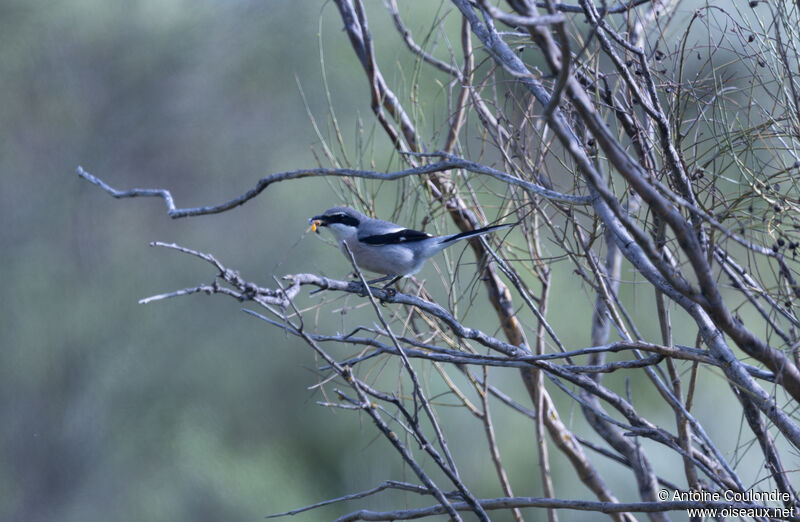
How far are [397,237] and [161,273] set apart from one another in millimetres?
2227

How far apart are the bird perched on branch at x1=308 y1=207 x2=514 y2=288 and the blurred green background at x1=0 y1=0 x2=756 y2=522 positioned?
1076 mm

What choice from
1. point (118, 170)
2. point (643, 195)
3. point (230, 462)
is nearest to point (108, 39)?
point (118, 170)

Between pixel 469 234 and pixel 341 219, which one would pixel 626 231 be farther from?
pixel 341 219

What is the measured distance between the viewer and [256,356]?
13.8 feet

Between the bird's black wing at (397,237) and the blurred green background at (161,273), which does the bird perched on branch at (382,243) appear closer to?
the bird's black wing at (397,237)

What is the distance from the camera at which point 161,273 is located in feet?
14.1

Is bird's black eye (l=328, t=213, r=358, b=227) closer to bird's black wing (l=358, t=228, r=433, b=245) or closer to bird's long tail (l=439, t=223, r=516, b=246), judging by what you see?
bird's black wing (l=358, t=228, r=433, b=245)

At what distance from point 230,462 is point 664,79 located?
10.9ft

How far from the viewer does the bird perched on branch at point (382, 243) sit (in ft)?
8.74

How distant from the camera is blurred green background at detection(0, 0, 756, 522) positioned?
4.04m

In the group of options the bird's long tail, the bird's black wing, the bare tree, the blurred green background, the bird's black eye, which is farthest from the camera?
the blurred green background

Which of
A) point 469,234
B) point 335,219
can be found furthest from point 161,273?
point 469,234

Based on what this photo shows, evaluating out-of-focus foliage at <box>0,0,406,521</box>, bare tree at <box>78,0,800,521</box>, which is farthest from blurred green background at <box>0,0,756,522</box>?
bare tree at <box>78,0,800,521</box>

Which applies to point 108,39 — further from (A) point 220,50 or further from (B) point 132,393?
(B) point 132,393
